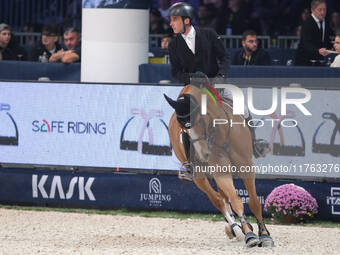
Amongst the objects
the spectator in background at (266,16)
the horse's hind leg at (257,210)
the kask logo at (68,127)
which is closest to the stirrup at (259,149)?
the horse's hind leg at (257,210)

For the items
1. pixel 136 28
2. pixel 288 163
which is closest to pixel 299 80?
pixel 288 163

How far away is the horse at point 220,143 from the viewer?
9469mm

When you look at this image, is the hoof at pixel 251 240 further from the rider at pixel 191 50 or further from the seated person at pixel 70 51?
the seated person at pixel 70 51

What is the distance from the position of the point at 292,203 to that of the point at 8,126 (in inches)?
162

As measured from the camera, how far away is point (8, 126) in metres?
12.7

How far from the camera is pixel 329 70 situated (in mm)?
12039

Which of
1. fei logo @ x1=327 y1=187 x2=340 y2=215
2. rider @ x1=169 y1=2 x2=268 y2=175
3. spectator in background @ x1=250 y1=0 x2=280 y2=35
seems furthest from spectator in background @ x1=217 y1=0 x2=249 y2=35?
rider @ x1=169 y1=2 x2=268 y2=175

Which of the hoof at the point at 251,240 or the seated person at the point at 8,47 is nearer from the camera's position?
the hoof at the point at 251,240

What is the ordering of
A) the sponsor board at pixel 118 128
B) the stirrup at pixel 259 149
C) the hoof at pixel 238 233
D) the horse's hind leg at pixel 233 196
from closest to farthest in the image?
the horse's hind leg at pixel 233 196 < the hoof at pixel 238 233 < the stirrup at pixel 259 149 < the sponsor board at pixel 118 128

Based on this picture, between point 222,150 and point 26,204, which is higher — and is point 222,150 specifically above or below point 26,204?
above

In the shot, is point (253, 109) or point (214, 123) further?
point (253, 109)

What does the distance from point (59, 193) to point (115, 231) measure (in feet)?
6.57

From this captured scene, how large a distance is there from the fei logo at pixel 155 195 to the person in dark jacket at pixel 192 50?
2.56m

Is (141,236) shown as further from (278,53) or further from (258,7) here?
(258,7)
